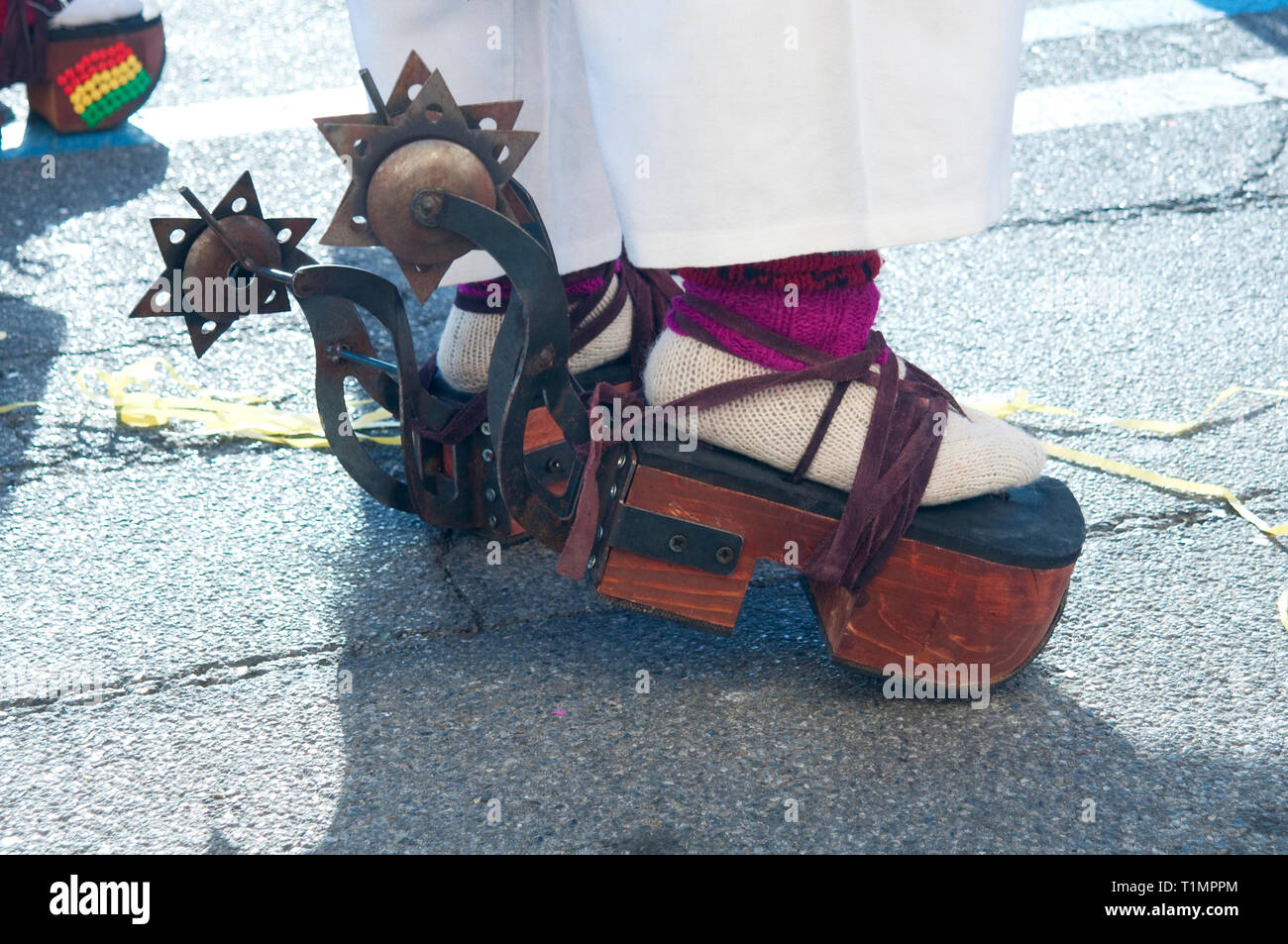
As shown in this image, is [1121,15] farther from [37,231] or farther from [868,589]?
[868,589]

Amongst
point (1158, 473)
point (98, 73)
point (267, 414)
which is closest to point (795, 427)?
point (1158, 473)

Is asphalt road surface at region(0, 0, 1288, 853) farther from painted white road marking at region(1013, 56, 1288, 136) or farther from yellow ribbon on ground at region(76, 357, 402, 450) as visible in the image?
painted white road marking at region(1013, 56, 1288, 136)

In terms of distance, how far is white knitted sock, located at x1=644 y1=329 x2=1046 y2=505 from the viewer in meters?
1.31

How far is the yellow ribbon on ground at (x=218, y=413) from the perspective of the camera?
1.91 m

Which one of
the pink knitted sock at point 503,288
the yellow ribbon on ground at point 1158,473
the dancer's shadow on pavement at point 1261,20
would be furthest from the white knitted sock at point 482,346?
the dancer's shadow on pavement at point 1261,20

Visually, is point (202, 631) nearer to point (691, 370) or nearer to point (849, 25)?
point (691, 370)

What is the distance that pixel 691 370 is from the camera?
1.33m

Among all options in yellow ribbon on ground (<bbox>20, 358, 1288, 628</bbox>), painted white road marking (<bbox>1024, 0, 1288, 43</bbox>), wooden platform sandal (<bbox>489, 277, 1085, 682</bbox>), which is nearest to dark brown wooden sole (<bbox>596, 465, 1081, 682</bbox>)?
wooden platform sandal (<bbox>489, 277, 1085, 682</bbox>)

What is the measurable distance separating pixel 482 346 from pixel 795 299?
0.42 m

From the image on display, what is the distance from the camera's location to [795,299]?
4.31 ft

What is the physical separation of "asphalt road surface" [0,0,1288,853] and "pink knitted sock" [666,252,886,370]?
34 cm

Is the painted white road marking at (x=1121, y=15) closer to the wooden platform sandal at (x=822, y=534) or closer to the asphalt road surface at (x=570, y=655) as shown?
the asphalt road surface at (x=570, y=655)

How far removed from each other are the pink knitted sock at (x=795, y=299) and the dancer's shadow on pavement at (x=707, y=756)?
0.34m
